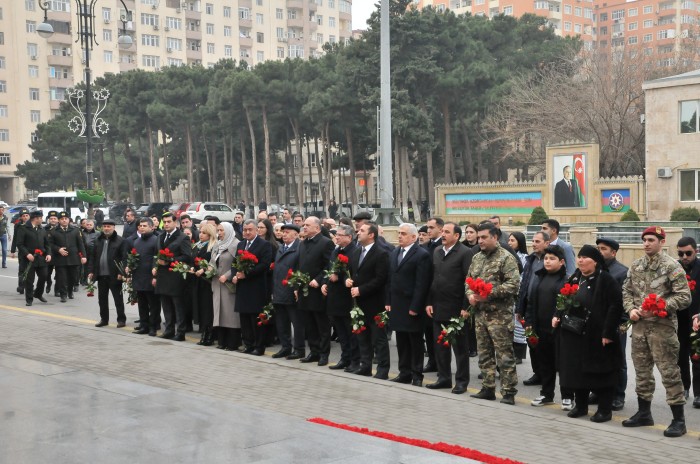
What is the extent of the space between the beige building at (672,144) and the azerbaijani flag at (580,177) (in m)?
2.77

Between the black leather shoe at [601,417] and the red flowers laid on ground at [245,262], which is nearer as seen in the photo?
the black leather shoe at [601,417]

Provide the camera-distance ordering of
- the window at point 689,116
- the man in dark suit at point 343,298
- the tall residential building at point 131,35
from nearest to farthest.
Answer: the man in dark suit at point 343,298 < the window at point 689,116 < the tall residential building at point 131,35

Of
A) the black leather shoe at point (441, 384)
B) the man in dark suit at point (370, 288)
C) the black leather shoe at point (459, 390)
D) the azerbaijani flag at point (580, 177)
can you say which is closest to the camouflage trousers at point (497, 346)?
the black leather shoe at point (459, 390)

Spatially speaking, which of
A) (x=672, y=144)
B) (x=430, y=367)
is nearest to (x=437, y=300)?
(x=430, y=367)

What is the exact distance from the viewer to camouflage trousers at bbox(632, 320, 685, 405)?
746 cm

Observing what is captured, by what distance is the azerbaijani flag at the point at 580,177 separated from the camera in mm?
38125

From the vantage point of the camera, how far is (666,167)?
36.7 metres

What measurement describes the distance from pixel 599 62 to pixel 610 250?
45.4 metres

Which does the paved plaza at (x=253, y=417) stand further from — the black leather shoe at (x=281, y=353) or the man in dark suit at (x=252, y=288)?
the man in dark suit at (x=252, y=288)

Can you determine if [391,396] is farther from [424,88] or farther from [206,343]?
[424,88]

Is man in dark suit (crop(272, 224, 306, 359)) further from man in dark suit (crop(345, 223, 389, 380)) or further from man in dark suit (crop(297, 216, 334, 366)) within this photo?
man in dark suit (crop(345, 223, 389, 380))

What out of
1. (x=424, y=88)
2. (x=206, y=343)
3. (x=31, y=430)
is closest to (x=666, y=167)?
(x=424, y=88)

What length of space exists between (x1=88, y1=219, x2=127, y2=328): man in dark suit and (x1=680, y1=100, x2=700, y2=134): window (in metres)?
29.2

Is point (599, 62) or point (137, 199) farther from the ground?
point (599, 62)
